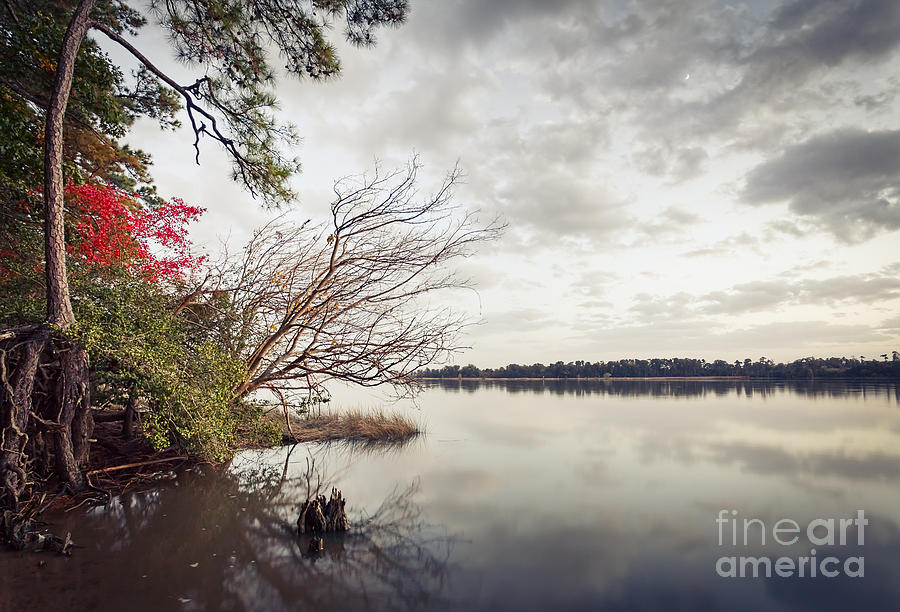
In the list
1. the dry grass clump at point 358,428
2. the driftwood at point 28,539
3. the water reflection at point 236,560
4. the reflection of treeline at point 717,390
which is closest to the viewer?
the water reflection at point 236,560

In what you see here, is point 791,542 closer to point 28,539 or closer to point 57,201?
point 28,539

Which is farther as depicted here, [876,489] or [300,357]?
[300,357]

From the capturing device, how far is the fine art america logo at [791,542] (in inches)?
205

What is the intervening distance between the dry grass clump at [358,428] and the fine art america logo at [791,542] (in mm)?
9573

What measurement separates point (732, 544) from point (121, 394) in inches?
365

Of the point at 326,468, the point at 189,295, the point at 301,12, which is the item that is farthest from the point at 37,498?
the point at 301,12

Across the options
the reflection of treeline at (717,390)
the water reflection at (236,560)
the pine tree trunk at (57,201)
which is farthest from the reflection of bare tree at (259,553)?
the reflection of treeline at (717,390)

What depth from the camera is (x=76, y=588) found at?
4238 millimetres

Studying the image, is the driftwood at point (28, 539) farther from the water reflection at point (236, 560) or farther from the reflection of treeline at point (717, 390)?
the reflection of treeline at point (717, 390)

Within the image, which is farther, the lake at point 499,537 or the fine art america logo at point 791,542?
the fine art america logo at point 791,542

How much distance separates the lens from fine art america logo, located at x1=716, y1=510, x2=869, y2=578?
520 cm

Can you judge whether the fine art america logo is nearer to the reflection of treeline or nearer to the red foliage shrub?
the red foliage shrub

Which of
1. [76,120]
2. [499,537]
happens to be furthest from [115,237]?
[499,537]

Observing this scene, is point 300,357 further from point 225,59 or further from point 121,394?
point 225,59
